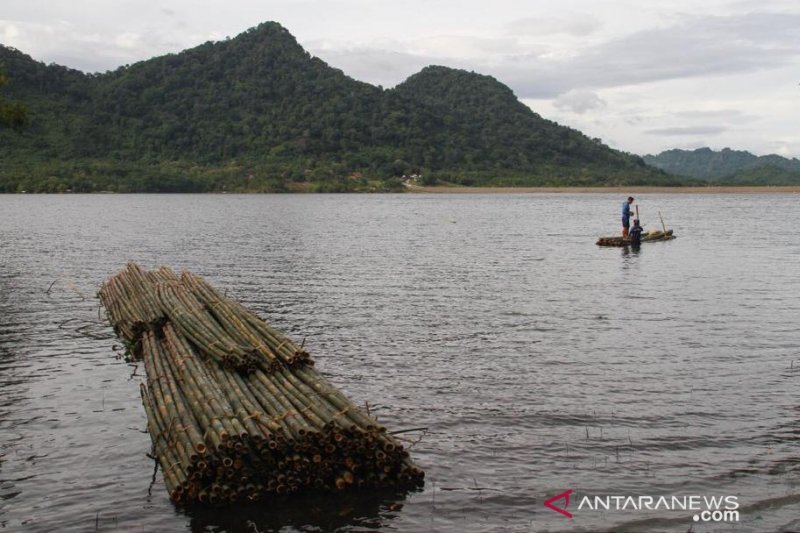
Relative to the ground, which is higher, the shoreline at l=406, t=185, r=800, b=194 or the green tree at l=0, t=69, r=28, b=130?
the green tree at l=0, t=69, r=28, b=130

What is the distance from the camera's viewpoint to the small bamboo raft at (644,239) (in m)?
50.2

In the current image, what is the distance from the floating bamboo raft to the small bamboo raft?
3734 cm

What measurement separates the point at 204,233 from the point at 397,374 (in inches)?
1915

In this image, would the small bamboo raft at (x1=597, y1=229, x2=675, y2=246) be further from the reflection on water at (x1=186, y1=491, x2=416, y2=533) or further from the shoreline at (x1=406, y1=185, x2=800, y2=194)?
the shoreline at (x1=406, y1=185, x2=800, y2=194)

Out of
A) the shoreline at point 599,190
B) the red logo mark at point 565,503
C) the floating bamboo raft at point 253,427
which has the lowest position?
the red logo mark at point 565,503

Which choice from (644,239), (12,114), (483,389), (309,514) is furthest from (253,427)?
(644,239)

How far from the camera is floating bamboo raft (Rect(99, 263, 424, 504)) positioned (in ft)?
36.2

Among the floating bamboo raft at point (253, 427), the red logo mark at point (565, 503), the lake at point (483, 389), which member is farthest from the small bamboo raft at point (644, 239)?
the red logo mark at point (565, 503)

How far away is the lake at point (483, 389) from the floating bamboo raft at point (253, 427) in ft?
1.15

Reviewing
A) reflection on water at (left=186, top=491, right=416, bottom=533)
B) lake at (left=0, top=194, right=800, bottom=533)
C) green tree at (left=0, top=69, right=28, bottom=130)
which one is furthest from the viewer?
green tree at (left=0, top=69, right=28, bottom=130)

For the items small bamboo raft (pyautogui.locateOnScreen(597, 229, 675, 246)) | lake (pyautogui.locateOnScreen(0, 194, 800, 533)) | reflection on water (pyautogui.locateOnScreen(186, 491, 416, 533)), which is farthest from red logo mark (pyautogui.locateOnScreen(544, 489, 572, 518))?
small bamboo raft (pyautogui.locateOnScreen(597, 229, 675, 246))

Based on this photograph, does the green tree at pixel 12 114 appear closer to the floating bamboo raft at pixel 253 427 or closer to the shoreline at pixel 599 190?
the floating bamboo raft at pixel 253 427

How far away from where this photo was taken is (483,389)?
1705 cm

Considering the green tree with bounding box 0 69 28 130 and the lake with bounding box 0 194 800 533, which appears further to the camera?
the green tree with bounding box 0 69 28 130
